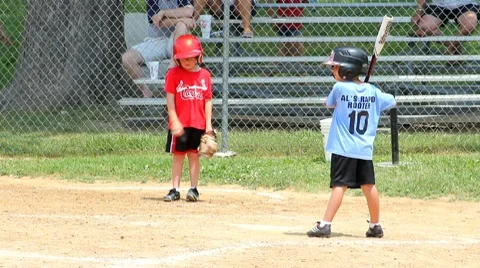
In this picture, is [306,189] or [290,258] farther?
[306,189]

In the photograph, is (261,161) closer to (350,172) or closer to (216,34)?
(216,34)

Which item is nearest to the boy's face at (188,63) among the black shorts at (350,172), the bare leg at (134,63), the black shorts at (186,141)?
the black shorts at (186,141)

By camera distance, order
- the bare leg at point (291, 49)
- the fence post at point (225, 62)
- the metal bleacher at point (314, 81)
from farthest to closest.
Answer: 1. the bare leg at point (291, 49)
2. the metal bleacher at point (314, 81)
3. the fence post at point (225, 62)

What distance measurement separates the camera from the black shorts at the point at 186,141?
10.1 meters

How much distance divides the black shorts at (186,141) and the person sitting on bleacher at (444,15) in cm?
557

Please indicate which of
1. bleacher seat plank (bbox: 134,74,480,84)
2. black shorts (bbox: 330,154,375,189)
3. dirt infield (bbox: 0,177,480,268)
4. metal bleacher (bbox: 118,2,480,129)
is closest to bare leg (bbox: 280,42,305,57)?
metal bleacher (bbox: 118,2,480,129)

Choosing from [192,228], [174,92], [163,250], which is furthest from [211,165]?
[163,250]

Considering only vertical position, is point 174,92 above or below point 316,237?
above

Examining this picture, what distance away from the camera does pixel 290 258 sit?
24.4 feet

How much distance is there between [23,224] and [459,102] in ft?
26.3

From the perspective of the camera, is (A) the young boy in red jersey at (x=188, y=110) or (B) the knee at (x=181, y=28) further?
(B) the knee at (x=181, y=28)

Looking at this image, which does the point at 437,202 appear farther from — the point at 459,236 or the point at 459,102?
the point at 459,102

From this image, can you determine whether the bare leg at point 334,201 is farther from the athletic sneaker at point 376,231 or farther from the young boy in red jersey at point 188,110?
the young boy in red jersey at point 188,110

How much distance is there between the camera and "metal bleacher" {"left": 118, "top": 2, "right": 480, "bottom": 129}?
1408 centimetres
